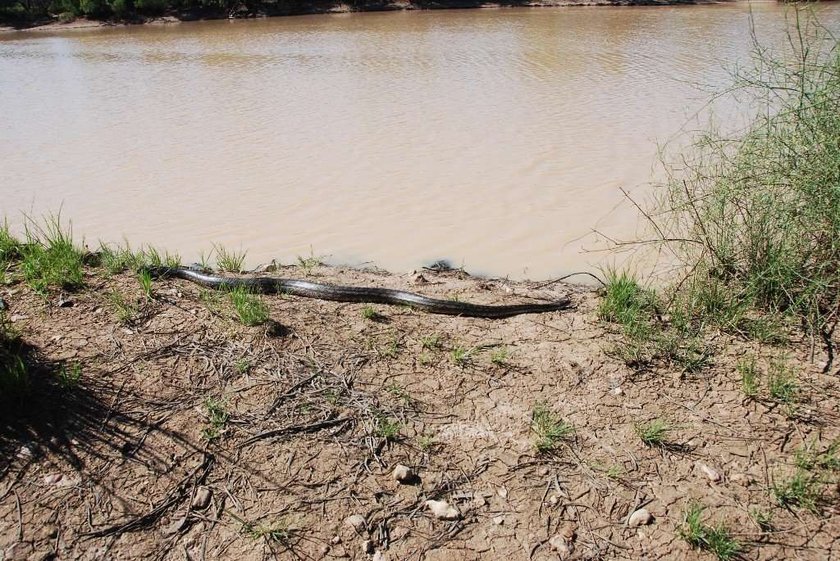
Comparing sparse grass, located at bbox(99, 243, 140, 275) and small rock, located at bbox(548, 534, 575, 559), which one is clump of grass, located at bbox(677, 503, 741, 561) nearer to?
small rock, located at bbox(548, 534, 575, 559)

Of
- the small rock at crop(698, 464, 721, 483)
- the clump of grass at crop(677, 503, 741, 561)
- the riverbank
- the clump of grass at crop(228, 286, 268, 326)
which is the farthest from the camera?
the riverbank

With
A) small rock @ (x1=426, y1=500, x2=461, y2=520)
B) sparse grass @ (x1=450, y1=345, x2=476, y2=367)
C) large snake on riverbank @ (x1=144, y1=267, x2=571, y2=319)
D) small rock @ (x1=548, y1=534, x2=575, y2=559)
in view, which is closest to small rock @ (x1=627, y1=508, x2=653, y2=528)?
small rock @ (x1=548, y1=534, x2=575, y2=559)

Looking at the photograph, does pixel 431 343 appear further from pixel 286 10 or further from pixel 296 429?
pixel 286 10

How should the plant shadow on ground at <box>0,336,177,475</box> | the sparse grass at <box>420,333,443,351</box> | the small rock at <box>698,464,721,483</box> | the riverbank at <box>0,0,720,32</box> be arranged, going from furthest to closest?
the riverbank at <box>0,0,720,32</box>
the sparse grass at <box>420,333,443,351</box>
the plant shadow on ground at <box>0,336,177,475</box>
the small rock at <box>698,464,721,483</box>

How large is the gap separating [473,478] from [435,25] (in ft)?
91.4

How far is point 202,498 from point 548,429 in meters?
1.70

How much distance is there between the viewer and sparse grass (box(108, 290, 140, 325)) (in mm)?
3907

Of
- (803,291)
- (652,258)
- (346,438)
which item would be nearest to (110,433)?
(346,438)

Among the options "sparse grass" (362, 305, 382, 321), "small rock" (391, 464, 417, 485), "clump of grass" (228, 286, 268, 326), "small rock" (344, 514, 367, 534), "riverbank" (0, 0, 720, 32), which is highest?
"riverbank" (0, 0, 720, 32)

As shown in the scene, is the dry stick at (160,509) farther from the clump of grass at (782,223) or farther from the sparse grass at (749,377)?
the clump of grass at (782,223)

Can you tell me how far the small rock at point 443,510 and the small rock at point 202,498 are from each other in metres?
1.00

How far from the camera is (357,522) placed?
8.63 ft

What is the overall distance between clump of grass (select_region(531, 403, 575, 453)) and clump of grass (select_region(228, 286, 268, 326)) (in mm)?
1869

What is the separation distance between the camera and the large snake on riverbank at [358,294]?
14.1ft
